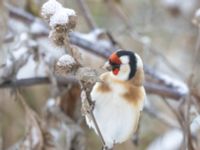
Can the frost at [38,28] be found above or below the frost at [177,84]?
above

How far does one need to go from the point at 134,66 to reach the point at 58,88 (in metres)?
0.59

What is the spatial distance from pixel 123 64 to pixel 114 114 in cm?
11

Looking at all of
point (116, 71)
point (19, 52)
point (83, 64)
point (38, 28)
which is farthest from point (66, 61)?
point (38, 28)

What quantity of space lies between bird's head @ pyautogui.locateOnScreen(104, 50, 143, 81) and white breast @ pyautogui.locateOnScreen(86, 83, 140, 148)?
0.09 ft

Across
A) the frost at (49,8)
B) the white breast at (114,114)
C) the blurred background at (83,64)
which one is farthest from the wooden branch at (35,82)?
the frost at (49,8)

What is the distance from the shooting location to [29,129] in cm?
136

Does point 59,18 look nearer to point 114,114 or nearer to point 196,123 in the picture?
point 114,114

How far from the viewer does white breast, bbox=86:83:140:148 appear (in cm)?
99

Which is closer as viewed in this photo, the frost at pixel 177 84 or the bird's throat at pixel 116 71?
the bird's throat at pixel 116 71

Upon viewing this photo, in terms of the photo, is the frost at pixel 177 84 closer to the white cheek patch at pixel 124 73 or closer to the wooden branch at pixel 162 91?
the wooden branch at pixel 162 91

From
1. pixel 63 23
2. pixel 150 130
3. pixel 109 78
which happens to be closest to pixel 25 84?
pixel 109 78

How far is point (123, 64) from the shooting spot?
3.06 feet

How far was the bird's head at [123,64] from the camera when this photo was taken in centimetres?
92

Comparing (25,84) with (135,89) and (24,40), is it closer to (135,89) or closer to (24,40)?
(24,40)
